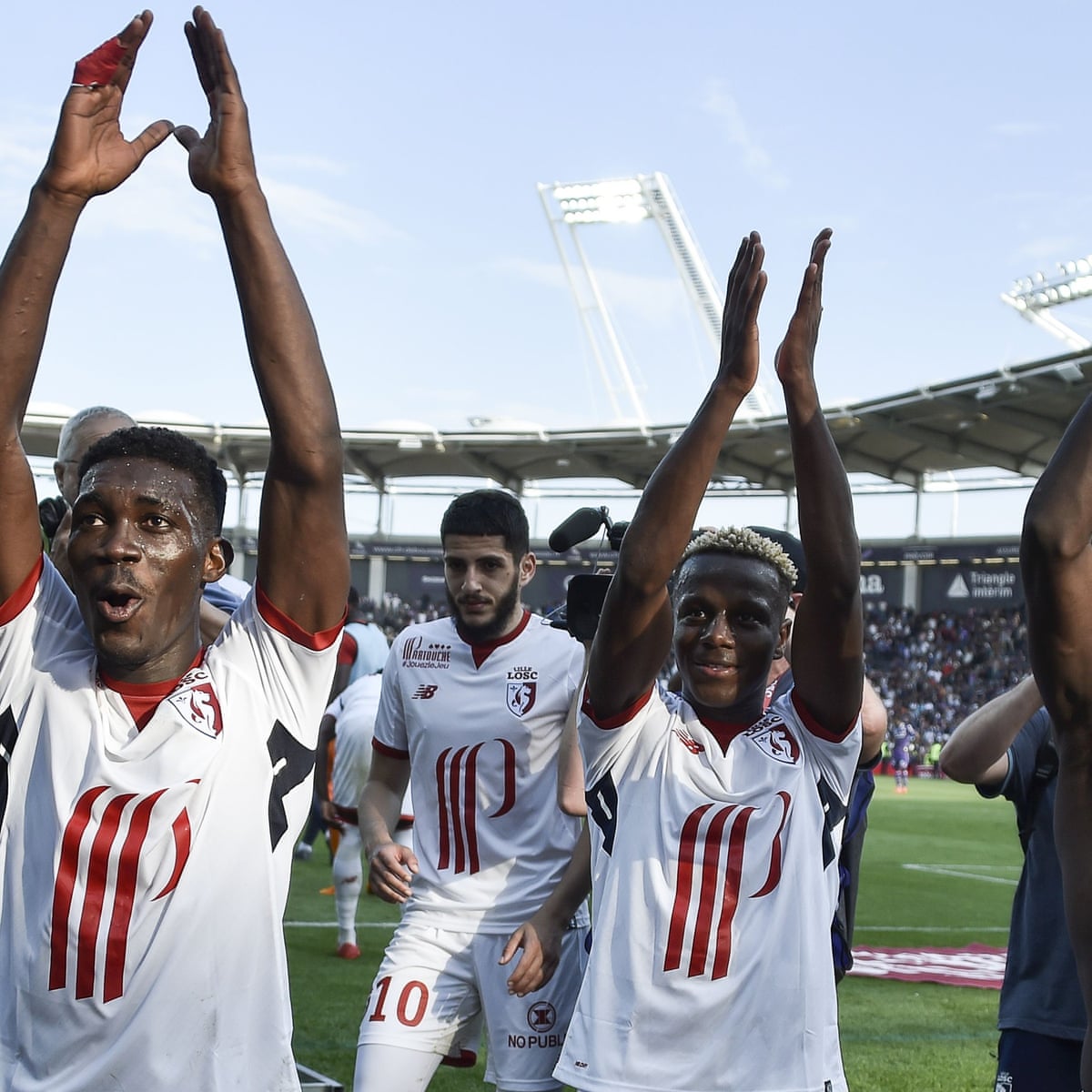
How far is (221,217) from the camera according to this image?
2.47 metres

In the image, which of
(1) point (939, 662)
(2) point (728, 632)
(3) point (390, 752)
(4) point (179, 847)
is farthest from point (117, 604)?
(1) point (939, 662)

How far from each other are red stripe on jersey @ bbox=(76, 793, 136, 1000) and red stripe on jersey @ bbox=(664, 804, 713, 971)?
1.31 meters

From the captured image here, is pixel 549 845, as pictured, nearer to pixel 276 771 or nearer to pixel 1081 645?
pixel 276 771

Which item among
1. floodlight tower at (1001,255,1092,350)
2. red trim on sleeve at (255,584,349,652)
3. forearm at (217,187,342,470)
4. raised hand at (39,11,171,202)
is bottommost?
red trim on sleeve at (255,584,349,652)

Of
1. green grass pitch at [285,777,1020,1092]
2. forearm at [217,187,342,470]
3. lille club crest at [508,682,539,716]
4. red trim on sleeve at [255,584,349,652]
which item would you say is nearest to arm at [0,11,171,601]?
forearm at [217,187,342,470]

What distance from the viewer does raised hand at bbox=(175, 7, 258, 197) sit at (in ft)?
8.09

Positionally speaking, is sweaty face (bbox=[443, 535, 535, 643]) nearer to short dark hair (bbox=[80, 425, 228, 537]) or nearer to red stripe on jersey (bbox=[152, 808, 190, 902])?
short dark hair (bbox=[80, 425, 228, 537])

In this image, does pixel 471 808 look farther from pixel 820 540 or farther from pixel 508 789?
pixel 820 540

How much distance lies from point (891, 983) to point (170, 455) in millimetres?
7564

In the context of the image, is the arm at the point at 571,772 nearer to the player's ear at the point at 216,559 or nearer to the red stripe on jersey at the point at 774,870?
the red stripe on jersey at the point at 774,870

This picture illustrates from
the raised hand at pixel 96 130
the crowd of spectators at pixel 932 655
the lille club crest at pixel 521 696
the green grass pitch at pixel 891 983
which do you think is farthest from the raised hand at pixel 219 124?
the crowd of spectators at pixel 932 655

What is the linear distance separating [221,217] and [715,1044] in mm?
1990

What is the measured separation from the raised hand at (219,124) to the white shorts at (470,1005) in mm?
2595

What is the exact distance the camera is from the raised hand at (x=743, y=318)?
3125 mm
